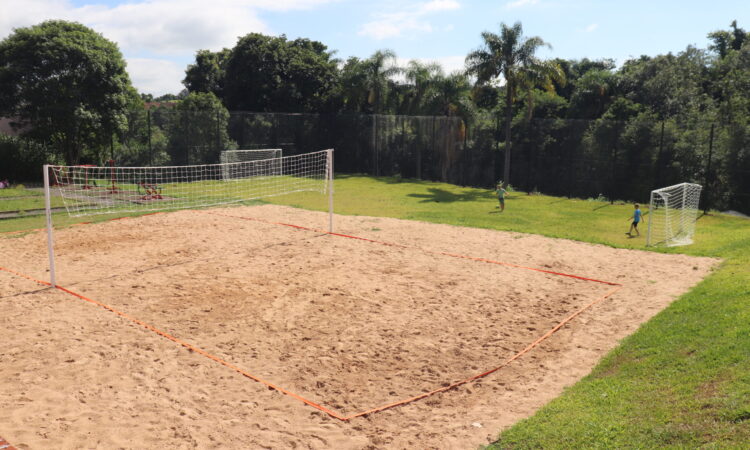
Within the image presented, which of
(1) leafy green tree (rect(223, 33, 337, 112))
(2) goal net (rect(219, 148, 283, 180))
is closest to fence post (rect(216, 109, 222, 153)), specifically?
(2) goal net (rect(219, 148, 283, 180))

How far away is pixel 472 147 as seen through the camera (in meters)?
27.2

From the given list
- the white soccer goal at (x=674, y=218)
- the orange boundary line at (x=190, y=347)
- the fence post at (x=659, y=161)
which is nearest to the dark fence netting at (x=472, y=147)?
the fence post at (x=659, y=161)

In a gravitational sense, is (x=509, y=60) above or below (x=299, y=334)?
above

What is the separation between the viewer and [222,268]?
11539 millimetres

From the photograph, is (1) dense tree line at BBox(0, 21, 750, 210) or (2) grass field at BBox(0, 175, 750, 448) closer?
(2) grass field at BBox(0, 175, 750, 448)

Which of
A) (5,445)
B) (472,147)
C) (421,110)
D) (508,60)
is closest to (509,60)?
(508,60)

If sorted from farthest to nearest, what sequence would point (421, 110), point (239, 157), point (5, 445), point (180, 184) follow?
point (421, 110) < point (239, 157) < point (180, 184) < point (5, 445)

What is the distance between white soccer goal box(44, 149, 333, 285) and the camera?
19.1 m

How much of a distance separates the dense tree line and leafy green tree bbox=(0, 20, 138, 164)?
0.16 ft

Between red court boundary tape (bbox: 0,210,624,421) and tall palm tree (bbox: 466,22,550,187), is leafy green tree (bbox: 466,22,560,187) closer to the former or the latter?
tall palm tree (bbox: 466,22,550,187)

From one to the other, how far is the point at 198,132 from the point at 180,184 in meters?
4.09

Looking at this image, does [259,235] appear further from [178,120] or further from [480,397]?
[178,120]

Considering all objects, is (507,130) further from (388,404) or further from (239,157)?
(388,404)

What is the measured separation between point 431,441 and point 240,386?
245cm
